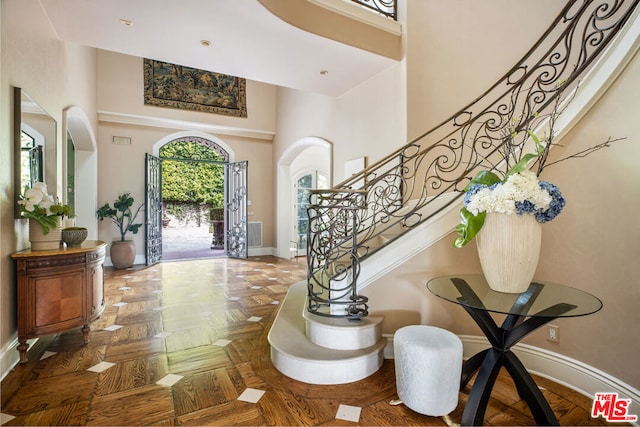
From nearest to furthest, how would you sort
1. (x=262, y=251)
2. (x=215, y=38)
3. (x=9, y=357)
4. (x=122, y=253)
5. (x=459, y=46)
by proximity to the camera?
1. (x=9, y=357)
2. (x=215, y=38)
3. (x=459, y=46)
4. (x=122, y=253)
5. (x=262, y=251)

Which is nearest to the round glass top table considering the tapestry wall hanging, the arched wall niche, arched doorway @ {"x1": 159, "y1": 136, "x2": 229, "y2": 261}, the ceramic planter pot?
the arched wall niche

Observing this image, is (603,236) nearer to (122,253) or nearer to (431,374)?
(431,374)

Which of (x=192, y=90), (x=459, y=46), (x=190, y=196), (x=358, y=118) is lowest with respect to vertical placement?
(x=190, y=196)

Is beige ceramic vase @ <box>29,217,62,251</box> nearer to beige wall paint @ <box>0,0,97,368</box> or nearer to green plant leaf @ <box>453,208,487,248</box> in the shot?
beige wall paint @ <box>0,0,97,368</box>

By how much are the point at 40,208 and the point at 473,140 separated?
13.7 ft

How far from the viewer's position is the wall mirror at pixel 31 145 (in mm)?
2633

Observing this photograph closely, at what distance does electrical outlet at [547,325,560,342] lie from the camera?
2340mm

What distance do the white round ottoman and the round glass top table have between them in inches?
4.9

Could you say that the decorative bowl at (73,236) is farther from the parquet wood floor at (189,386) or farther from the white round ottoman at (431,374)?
Result: the white round ottoman at (431,374)

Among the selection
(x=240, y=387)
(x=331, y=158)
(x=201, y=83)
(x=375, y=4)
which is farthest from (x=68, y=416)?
(x=201, y=83)

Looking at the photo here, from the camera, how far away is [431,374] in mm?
1932

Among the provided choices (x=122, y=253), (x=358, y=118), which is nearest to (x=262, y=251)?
(x=122, y=253)

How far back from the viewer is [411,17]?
4242mm

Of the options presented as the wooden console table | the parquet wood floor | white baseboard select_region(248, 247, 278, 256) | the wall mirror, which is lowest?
the parquet wood floor
